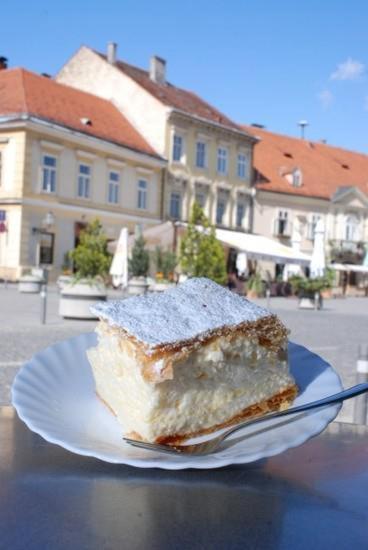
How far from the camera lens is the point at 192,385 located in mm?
1435

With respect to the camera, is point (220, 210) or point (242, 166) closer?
point (220, 210)

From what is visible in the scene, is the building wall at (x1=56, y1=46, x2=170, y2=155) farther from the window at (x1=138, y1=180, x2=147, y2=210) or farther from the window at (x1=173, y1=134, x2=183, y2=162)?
the window at (x1=138, y1=180, x2=147, y2=210)

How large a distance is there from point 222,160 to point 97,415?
117ft

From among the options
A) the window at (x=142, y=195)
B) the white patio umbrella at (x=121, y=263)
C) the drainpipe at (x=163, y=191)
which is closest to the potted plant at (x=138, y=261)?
the white patio umbrella at (x=121, y=263)

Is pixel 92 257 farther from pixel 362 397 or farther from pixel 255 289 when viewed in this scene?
pixel 362 397

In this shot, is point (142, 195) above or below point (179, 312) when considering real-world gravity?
above

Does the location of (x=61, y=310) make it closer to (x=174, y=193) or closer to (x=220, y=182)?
(x=174, y=193)

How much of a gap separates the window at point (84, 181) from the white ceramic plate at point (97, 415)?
94.1ft

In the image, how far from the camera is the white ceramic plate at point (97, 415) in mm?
1239

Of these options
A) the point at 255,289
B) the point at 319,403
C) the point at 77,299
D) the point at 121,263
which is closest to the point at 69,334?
the point at 77,299

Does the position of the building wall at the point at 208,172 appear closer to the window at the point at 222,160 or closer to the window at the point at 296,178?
the window at the point at 222,160

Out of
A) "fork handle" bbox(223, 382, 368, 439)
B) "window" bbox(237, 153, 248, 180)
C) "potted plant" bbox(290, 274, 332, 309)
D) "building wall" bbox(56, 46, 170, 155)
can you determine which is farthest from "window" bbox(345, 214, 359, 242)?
"fork handle" bbox(223, 382, 368, 439)

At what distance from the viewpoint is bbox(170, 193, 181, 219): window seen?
113ft

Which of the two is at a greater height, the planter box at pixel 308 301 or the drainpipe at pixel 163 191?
the drainpipe at pixel 163 191
